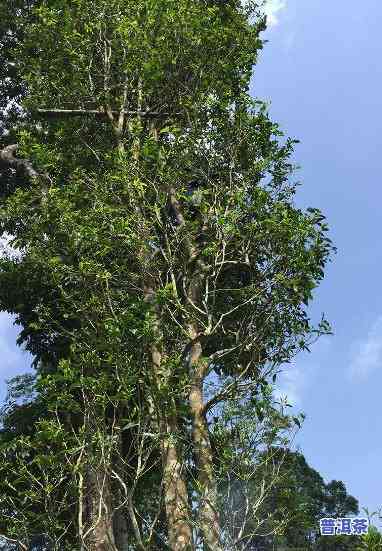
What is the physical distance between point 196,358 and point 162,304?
105 centimetres

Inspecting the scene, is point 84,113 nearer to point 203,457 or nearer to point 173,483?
point 203,457

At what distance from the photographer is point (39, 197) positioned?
12289 millimetres

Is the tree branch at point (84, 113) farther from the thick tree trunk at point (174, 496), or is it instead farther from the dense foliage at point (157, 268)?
the thick tree trunk at point (174, 496)

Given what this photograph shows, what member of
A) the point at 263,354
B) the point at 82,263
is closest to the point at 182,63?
the point at 82,263

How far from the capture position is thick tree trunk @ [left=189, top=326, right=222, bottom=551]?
27.7 ft

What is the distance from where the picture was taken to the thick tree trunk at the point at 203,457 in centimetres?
843

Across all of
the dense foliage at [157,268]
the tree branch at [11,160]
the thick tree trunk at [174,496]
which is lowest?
the thick tree trunk at [174,496]

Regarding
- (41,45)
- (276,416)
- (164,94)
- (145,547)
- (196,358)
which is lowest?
(145,547)

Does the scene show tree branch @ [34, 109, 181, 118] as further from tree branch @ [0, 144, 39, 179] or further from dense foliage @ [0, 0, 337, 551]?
tree branch @ [0, 144, 39, 179]

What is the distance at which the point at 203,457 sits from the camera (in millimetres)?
9102

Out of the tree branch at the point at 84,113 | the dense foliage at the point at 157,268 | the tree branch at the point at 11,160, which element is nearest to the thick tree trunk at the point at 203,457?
the dense foliage at the point at 157,268

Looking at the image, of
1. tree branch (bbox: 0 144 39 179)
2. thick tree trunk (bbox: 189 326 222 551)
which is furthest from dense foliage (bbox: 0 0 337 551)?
tree branch (bbox: 0 144 39 179)

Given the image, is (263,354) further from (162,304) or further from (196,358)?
(162,304)

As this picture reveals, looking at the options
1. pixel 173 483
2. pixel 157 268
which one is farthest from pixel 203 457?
pixel 157 268
